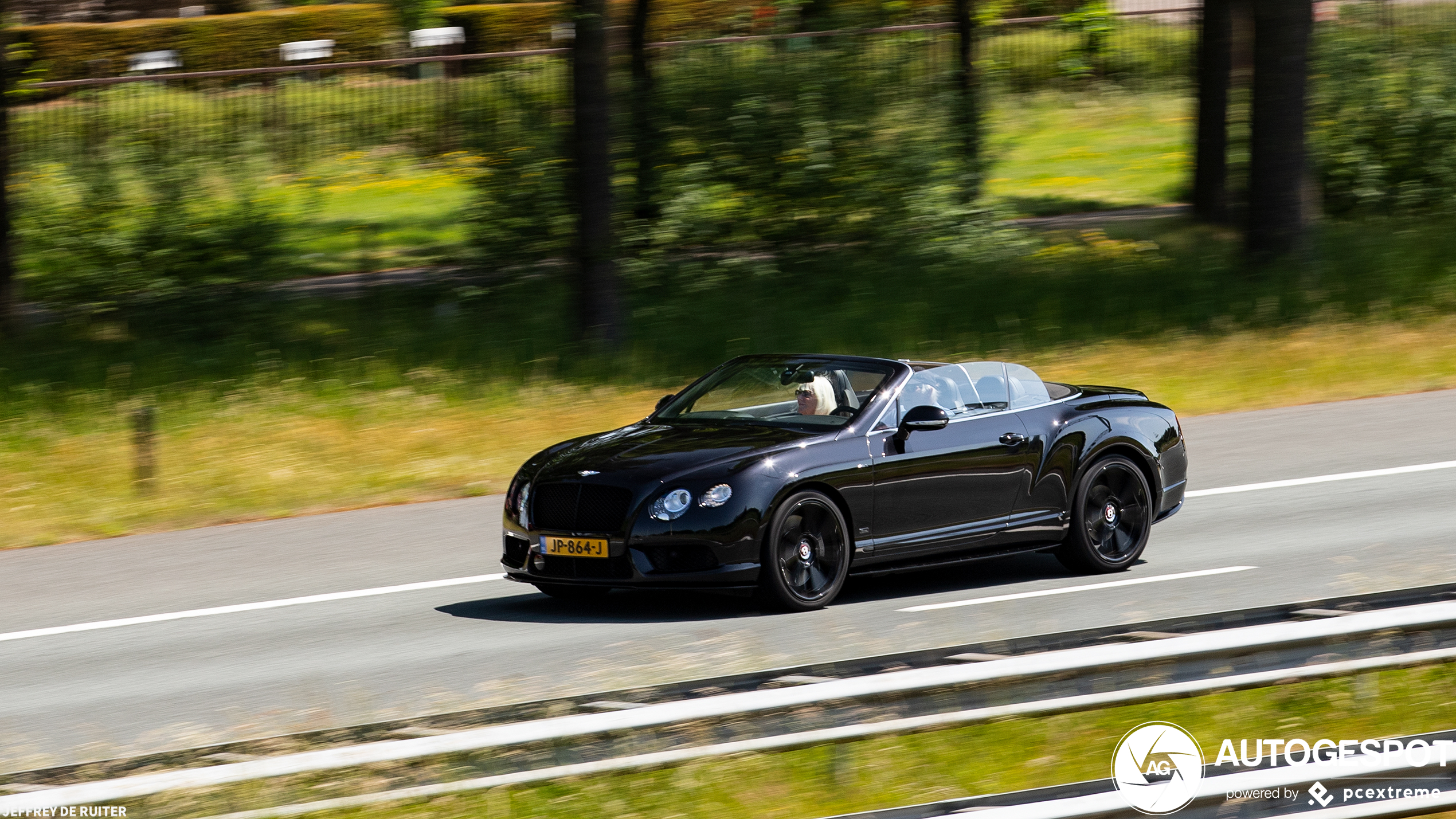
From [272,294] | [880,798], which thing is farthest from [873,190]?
[880,798]

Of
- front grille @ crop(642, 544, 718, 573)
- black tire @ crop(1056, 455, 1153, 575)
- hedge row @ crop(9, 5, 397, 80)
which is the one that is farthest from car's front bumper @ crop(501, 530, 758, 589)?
hedge row @ crop(9, 5, 397, 80)

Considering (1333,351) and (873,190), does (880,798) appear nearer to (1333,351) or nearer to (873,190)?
(1333,351)

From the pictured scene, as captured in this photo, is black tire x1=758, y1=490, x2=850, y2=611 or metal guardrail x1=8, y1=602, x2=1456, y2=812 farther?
black tire x1=758, y1=490, x2=850, y2=611

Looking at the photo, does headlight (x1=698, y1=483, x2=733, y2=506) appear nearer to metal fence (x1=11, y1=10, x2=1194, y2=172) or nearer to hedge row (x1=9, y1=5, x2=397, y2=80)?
metal fence (x1=11, y1=10, x2=1194, y2=172)

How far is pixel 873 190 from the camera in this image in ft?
73.4

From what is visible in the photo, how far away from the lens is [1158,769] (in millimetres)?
4910

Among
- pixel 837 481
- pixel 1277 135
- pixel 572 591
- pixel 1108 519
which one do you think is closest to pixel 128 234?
pixel 572 591

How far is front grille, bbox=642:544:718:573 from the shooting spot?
8.66 meters

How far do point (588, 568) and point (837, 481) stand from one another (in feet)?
4.54

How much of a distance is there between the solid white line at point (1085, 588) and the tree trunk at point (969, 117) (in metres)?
Result: 13.1

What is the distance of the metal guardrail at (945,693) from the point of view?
4852mm

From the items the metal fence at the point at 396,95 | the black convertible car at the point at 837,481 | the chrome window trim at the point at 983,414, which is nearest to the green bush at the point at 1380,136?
the metal fence at the point at 396,95

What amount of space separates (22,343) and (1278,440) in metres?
13.6

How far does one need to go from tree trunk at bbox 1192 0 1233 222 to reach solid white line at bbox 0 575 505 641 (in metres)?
16.3
